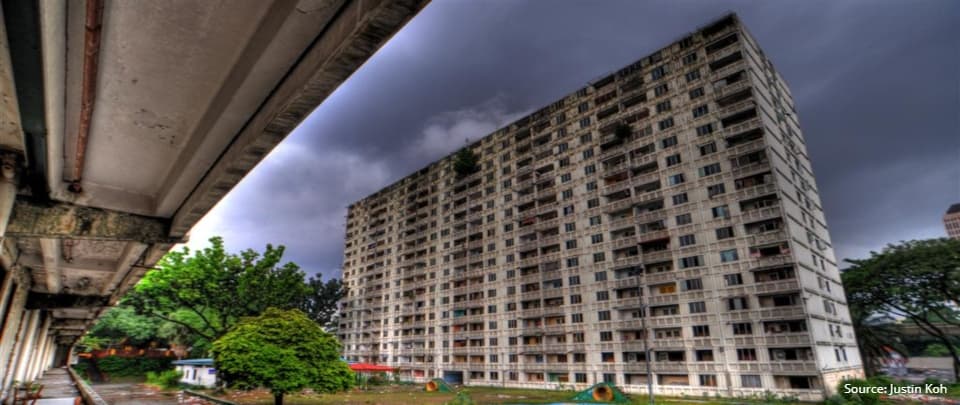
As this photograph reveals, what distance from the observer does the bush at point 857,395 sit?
28.9m

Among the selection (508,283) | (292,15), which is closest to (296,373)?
(292,15)

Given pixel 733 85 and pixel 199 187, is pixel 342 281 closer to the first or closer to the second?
pixel 733 85

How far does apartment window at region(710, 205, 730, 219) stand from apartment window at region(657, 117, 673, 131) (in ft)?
32.9

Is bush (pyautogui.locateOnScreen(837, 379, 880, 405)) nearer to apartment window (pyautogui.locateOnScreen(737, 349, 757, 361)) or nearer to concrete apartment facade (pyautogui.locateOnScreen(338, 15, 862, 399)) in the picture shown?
concrete apartment facade (pyautogui.locateOnScreen(338, 15, 862, 399))

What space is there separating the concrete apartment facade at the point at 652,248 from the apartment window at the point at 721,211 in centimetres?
9

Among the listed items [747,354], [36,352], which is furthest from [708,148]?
[36,352]

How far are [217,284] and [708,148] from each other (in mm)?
43762

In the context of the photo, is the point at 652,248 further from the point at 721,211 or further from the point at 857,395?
the point at 857,395

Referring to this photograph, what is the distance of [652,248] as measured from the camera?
144 ft

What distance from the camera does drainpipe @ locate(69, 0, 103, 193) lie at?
3.42 metres

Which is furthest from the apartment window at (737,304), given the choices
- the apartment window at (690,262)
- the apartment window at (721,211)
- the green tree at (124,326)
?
the green tree at (124,326)

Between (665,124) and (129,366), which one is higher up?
(665,124)

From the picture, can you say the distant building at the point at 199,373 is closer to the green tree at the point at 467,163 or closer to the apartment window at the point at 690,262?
the green tree at the point at 467,163

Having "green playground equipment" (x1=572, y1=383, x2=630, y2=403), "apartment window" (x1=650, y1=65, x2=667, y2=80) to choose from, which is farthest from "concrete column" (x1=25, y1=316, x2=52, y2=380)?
"apartment window" (x1=650, y1=65, x2=667, y2=80)
